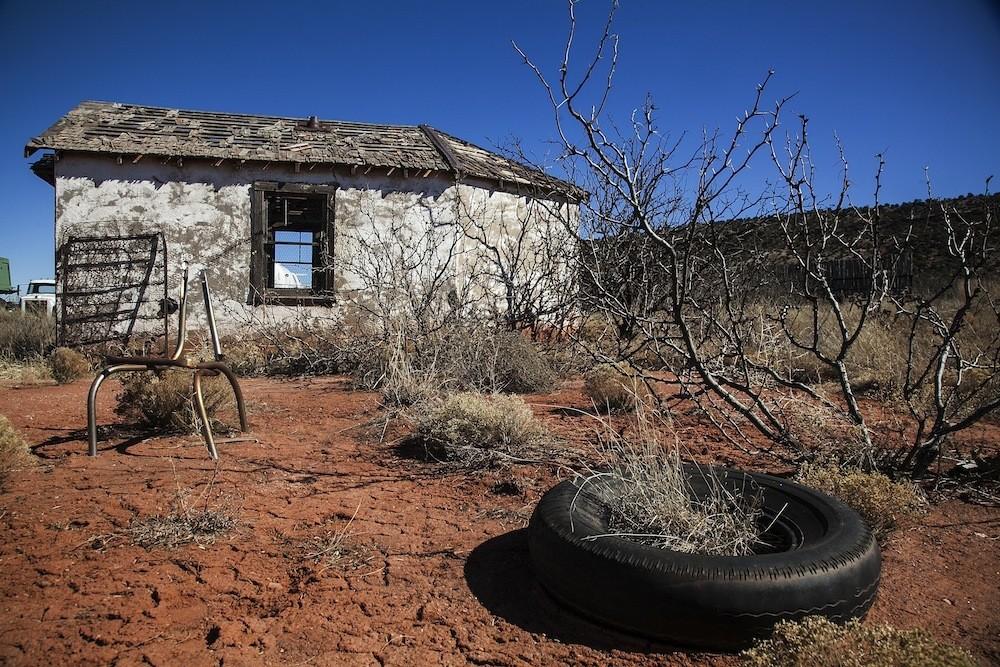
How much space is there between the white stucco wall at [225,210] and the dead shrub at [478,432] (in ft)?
15.8

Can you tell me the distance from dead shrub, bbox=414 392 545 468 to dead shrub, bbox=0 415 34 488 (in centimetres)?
249

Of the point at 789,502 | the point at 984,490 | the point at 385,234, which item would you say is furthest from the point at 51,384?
the point at 984,490

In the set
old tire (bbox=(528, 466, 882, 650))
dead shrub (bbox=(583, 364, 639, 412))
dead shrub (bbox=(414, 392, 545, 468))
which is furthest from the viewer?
dead shrub (bbox=(583, 364, 639, 412))

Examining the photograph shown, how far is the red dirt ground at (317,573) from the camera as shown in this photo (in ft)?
7.24

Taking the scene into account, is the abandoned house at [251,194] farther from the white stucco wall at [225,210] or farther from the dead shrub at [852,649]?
the dead shrub at [852,649]

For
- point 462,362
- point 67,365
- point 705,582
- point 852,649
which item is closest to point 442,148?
point 462,362

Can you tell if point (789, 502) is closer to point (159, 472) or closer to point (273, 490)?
point (273, 490)

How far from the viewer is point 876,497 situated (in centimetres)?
314

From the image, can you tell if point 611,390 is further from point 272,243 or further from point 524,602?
point 272,243

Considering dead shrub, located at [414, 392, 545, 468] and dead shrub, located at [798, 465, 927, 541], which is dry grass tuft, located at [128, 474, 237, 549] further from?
dead shrub, located at [798, 465, 927, 541]

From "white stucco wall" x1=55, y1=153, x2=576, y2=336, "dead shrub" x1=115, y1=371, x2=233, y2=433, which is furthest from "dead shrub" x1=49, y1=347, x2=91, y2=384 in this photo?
"dead shrub" x1=115, y1=371, x2=233, y2=433

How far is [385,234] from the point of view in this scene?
9.89m

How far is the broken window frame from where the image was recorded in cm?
957

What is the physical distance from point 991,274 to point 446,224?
13.0 meters
